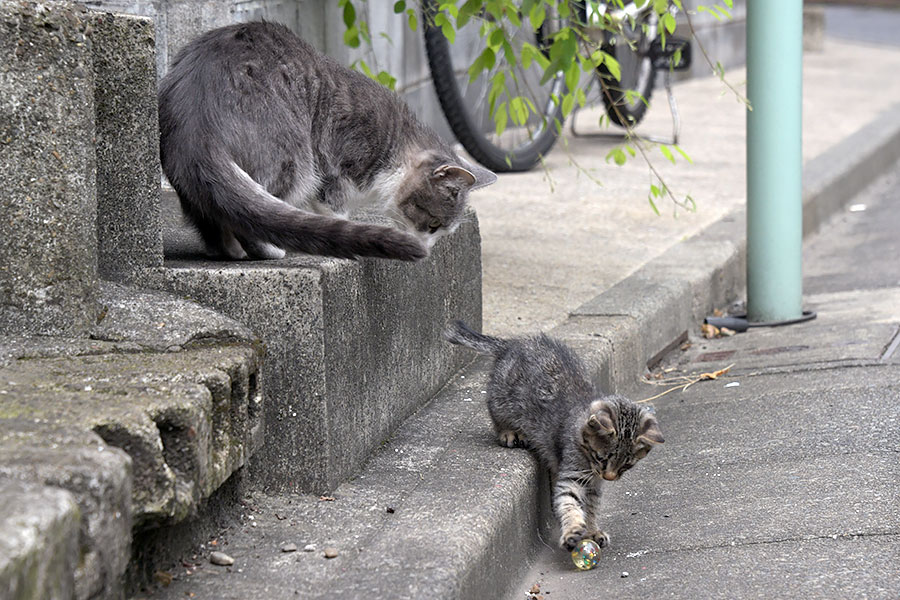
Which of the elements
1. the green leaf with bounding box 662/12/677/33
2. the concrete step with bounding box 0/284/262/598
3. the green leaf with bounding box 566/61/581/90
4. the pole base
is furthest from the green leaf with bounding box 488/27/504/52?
the pole base

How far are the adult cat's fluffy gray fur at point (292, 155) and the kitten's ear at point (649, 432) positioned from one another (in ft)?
2.80

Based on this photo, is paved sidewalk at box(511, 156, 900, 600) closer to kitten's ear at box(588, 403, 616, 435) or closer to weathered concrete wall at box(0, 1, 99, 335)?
kitten's ear at box(588, 403, 616, 435)

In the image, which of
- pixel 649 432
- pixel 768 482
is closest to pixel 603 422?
pixel 649 432

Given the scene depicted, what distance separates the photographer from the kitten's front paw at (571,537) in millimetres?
3043

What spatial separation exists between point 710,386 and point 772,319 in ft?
3.47

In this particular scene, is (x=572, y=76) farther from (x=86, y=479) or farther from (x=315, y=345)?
(x=86, y=479)

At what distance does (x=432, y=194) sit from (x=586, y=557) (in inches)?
47.7

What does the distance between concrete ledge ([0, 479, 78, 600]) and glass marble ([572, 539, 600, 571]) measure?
156 centimetres

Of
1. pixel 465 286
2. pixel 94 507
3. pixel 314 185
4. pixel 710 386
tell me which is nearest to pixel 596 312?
pixel 710 386

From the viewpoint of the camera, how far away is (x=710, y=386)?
14.6 ft

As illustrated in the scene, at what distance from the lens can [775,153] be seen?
5074 millimetres

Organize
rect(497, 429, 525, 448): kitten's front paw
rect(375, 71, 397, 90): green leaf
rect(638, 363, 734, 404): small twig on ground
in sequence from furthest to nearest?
rect(638, 363, 734, 404): small twig on ground < rect(375, 71, 397, 90): green leaf < rect(497, 429, 525, 448): kitten's front paw

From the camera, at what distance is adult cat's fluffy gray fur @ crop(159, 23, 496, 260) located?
2.80 metres

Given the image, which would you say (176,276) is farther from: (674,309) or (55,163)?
(674,309)
